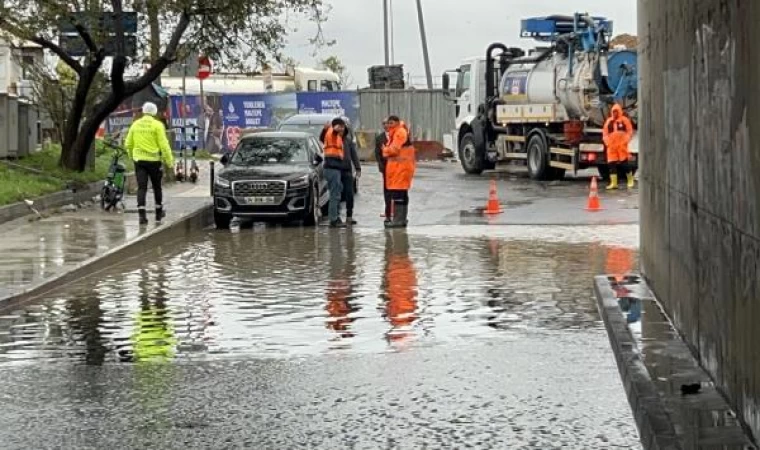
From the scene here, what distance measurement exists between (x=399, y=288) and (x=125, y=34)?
12.3m

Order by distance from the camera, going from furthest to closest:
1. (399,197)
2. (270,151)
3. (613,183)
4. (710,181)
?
(613,183), (270,151), (399,197), (710,181)

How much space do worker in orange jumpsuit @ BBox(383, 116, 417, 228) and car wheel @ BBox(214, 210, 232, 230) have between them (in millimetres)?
2659

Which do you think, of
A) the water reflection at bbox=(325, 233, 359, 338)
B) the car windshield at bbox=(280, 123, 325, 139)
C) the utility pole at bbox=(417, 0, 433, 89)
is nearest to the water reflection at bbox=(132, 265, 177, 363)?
Result: the water reflection at bbox=(325, 233, 359, 338)

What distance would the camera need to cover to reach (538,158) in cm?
3306

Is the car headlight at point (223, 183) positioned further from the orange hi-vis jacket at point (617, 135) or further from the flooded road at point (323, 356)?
the orange hi-vis jacket at point (617, 135)

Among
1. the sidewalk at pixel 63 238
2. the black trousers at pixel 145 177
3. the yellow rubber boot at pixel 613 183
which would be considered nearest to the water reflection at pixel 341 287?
the sidewalk at pixel 63 238

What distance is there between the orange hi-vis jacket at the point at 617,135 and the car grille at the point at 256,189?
351 inches

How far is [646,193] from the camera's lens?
1254cm

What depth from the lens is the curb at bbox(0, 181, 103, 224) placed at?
2079 cm

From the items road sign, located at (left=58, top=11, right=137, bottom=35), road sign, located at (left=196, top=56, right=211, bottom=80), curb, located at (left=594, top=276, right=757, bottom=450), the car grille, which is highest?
road sign, located at (left=58, top=11, right=137, bottom=35)

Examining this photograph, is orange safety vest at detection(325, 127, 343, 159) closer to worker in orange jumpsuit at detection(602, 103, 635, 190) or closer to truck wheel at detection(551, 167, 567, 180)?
worker in orange jumpsuit at detection(602, 103, 635, 190)

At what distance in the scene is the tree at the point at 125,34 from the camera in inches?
923

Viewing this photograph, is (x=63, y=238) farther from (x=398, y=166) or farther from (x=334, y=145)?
(x=398, y=166)

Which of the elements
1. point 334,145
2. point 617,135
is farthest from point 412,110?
point 334,145
